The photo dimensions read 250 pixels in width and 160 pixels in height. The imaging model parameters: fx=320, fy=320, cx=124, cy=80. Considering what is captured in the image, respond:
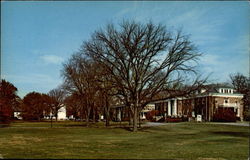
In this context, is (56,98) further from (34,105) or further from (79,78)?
(79,78)

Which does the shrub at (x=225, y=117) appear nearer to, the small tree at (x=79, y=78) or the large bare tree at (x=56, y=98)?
the small tree at (x=79, y=78)

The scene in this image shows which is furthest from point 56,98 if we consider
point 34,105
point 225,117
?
point 225,117

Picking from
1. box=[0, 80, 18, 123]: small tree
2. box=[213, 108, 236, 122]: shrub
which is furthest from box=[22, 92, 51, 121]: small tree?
box=[213, 108, 236, 122]: shrub

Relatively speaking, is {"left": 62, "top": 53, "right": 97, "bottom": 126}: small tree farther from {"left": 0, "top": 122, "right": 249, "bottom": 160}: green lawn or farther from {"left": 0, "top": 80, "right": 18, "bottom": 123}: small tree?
{"left": 0, "top": 122, "right": 249, "bottom": 160}: green lawn

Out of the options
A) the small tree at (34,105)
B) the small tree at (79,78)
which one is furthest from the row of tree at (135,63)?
the small tree at (34,105)

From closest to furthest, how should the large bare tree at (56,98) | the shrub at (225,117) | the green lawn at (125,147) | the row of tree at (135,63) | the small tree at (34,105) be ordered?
the green lawn at (125,147), the row of tree at (135,63), the shrub at (225,117), the small tree at (34,105), the large bare tree at (56,98)

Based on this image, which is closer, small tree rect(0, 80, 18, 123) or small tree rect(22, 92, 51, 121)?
small tree rect(0, 80, 18, 123)

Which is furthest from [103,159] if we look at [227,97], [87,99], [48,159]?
[227,97]

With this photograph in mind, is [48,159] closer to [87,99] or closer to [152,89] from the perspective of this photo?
[152,89]

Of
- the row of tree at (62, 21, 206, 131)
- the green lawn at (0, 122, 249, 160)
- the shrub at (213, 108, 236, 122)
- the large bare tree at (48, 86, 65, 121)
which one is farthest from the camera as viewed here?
the large bare tree at (48, 86, 65, 121)

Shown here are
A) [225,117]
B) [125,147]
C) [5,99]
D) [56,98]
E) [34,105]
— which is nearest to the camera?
[125,147]

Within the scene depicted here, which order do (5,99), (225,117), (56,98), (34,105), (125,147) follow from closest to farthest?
(125,147)
(5,99)
(225,117)
(34,105)
(56,98)

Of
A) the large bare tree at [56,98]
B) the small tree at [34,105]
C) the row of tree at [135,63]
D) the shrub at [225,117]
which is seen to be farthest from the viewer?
the large bare tree at [56,98]

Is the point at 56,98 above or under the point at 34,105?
above
